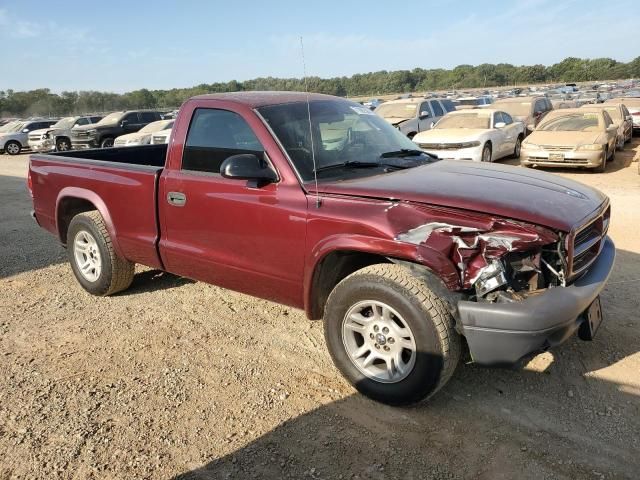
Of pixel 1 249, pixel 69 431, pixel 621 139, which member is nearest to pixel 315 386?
pixel 69 431

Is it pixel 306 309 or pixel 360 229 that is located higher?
pixel 360 229

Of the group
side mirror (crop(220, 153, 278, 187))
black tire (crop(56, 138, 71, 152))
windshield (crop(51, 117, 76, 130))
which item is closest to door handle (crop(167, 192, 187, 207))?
side mirror (crop(220, 153, 278, 187))

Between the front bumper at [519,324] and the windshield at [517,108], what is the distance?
15.5 metres

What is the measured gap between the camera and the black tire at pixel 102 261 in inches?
190

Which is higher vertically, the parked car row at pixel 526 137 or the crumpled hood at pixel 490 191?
the crumpled hood at pixel 490 191

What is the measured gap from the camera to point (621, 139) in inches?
598

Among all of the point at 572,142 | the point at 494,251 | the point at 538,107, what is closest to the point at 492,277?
the point at 494,251

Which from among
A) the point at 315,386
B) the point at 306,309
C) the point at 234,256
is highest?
the point at 234,256

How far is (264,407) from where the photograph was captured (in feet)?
10.6

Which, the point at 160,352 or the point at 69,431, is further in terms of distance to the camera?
the point at 160,352

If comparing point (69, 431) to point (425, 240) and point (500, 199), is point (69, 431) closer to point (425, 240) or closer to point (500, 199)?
point (425, 240)

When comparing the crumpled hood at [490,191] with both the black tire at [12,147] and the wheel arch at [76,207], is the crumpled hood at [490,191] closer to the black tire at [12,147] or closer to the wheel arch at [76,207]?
the wheel arch at [76,207]

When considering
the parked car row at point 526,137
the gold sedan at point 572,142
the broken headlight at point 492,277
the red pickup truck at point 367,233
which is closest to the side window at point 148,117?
the parked car row at point 526,137

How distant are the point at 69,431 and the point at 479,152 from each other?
10.9 metres
